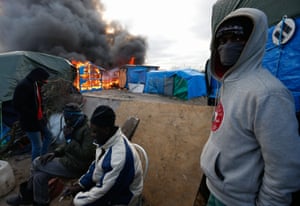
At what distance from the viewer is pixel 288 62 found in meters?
2.05

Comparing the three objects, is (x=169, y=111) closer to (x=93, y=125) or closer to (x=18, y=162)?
(x=93, y=125)

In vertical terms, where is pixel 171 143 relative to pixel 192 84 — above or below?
below

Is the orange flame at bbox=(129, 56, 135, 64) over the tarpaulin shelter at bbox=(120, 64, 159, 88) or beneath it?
over

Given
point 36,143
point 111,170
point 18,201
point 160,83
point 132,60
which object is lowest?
point 18,201

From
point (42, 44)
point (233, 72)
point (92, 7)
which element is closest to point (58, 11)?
point (42, 44)

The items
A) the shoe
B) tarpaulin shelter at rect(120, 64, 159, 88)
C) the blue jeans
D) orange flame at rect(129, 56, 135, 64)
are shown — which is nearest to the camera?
the shoe

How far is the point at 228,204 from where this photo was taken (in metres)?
1.14

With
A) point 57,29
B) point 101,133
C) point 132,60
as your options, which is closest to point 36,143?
point 101,133

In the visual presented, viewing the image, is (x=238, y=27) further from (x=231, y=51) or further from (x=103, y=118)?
(x=103, y=118)

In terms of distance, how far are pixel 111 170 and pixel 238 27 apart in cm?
149

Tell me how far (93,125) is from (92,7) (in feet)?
98.3

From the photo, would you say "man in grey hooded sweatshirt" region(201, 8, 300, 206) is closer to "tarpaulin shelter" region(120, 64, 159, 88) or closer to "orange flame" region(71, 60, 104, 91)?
"orange flame" region(71, 60, 104, 91)

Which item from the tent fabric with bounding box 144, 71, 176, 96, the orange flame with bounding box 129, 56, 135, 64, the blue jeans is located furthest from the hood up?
the orange flame with bounding box 129, 56, 135, 64

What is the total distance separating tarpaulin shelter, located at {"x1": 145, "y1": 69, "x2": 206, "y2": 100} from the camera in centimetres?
1206
